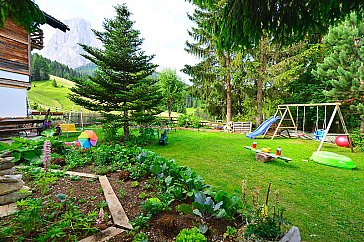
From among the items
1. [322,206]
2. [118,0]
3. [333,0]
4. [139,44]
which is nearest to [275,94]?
[139,44]

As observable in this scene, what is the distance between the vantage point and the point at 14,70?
9273 mm

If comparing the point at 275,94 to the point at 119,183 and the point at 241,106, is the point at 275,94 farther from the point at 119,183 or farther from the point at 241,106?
the point at 119,183

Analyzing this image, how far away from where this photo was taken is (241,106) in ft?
56.2

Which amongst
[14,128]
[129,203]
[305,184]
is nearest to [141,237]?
[129,203]

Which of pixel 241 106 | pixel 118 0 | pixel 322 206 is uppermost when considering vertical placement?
pixel 118 0

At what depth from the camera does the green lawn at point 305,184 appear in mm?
2557

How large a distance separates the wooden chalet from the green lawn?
809 cm

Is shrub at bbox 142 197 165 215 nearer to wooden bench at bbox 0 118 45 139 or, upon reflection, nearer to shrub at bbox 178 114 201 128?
wooden bench at bbox 0 118 45 139

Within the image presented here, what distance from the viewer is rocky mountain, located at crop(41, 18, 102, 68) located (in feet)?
512

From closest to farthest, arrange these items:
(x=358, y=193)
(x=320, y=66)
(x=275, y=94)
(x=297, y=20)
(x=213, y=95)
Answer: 1. (x=297, y=20)
2. (x=358, y=193)
3. (x=320, y=66)
4. (x=275, y=94)
5. (x=213, y=95)

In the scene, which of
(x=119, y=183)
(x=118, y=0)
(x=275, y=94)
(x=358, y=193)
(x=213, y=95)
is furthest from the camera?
(x=213, y=95)

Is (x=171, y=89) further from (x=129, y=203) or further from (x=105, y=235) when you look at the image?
(x=105, y=235)

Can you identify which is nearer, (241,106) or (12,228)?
(12,228)

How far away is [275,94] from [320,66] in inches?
187
